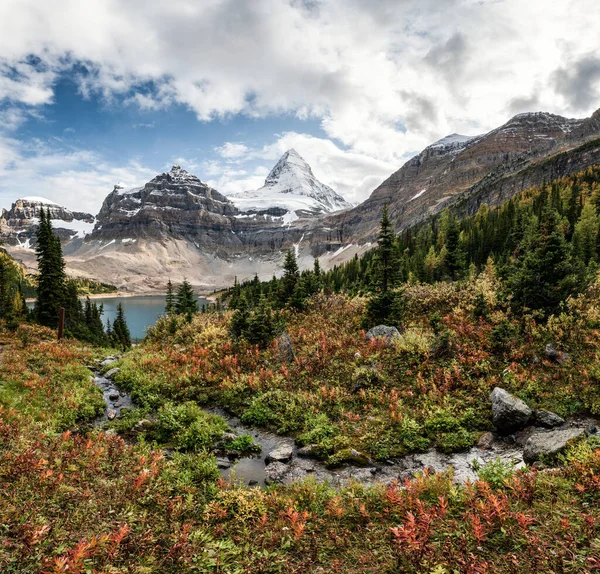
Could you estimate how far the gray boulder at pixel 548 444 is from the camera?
361 inches

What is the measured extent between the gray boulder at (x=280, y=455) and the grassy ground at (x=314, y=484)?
81 centimetres

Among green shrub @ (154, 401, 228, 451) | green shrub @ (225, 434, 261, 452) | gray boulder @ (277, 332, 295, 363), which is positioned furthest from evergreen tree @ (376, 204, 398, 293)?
green shrub @ (154, 401, 228, 451)

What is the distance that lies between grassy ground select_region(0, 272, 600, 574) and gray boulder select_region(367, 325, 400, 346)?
639 millimetres

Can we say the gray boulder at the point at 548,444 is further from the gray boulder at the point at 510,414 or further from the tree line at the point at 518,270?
the tree line at the point at 518,270

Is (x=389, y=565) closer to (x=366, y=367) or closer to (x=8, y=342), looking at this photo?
(x=366, y=367)

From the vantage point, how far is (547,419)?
11.5 meters

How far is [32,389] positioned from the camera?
14.5 m

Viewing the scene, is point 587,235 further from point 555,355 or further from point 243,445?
point 243,445

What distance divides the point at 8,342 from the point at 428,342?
27.1 meters

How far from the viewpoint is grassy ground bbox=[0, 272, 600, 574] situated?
229 inches

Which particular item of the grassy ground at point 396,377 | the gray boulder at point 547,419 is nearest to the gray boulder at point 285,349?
the grassy ground at point 396,377

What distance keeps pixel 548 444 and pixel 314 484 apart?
7064mm

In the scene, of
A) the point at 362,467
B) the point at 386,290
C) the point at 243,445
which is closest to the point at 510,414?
the point at 362,467

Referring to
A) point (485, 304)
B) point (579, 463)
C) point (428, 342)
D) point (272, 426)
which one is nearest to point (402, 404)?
point (428, 342)
